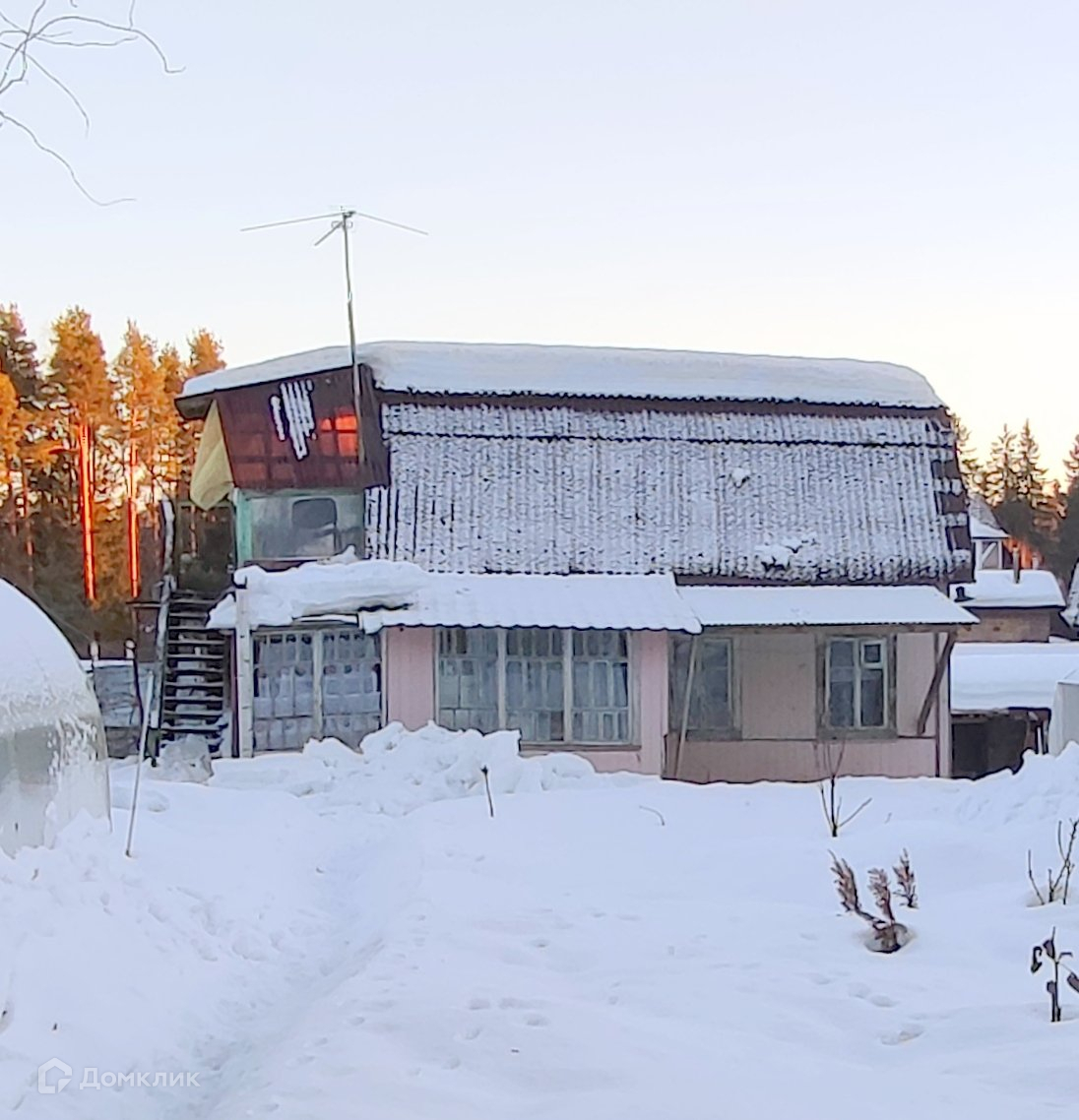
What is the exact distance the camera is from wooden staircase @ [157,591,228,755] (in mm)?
16469

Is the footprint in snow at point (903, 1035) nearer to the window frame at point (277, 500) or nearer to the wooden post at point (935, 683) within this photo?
the wooden post at point (935, 683)

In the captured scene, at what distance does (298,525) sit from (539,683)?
13.5ft

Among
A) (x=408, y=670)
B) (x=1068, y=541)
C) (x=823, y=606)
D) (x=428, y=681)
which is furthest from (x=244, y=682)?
(x=1068, y=541)

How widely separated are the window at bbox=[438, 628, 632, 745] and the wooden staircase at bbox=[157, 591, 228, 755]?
11.6ft

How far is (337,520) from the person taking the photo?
16.5 meters

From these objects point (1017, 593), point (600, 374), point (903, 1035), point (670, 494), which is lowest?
point (1017, 593)

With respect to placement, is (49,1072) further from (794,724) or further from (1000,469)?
(1000,469)

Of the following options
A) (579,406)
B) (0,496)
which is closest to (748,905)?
(579,406)

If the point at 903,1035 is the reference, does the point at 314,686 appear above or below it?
below

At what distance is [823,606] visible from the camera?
1567 cm

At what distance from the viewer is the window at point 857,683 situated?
16.5 m

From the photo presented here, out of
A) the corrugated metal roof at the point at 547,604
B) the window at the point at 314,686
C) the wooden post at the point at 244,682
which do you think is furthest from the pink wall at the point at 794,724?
the wooden post at the point at 244,682

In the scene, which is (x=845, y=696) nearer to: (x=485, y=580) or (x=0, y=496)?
(x=485, y=580)

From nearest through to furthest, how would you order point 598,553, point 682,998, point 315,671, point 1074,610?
point 682,998 → point 315,671 → point 598,553 → point 1074,610
